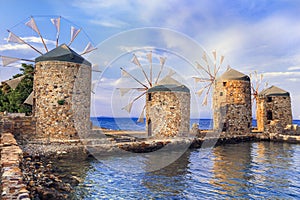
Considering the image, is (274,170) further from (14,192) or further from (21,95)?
(21,95)

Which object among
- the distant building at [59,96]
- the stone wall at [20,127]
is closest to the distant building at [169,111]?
the distant building at [59,96]

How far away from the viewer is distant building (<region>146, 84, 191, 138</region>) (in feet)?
55.3

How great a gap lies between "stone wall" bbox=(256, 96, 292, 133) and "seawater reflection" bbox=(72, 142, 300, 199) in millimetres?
11917

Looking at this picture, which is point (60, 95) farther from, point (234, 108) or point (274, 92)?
point (274, 92)

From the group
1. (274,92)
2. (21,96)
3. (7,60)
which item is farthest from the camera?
(274,92)

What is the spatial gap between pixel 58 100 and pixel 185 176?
711 cm

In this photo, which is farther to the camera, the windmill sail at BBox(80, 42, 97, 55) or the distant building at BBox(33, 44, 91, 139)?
the windmill sail at BBox(80, 42, 97, 55)

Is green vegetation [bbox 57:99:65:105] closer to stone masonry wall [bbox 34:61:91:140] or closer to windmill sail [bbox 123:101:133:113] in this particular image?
stone masonry wall [bbox 34:61:91:140]

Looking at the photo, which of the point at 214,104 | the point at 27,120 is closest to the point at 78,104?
the point at 27,120

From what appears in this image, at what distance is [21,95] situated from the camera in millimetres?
17891

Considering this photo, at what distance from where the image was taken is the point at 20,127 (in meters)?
12.5

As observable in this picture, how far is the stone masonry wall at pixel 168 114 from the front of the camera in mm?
16828

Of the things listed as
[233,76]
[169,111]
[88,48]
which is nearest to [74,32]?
[88,48]

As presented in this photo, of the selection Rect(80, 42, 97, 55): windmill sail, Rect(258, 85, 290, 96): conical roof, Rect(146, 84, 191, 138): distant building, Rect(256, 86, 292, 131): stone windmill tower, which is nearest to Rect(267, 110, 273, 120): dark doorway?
Rect(256, 86, 292, 131): stone windmill tower
